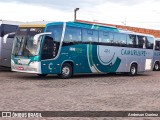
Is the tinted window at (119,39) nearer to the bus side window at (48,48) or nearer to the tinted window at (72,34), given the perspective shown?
the tinted window at (72,34)

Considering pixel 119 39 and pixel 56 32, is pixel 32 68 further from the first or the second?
pixel 119 39

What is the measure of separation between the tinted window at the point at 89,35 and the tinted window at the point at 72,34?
17.4 inches

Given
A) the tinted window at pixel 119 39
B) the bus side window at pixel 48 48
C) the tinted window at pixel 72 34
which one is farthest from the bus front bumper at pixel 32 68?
the tinted window at pixel 119 39

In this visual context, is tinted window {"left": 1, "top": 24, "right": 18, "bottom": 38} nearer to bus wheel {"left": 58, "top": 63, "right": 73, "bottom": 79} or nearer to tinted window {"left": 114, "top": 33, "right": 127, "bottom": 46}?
bus wheel {"left": 58, "top": 63, "right": 73, "bottom": 79}

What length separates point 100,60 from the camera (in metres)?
22.2

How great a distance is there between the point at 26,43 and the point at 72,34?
8.55 feet

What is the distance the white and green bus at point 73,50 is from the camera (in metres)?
18.5

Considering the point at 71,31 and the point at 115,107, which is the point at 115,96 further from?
the point at 71,31

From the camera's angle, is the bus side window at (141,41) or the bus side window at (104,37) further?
the bus side window at (141,41)

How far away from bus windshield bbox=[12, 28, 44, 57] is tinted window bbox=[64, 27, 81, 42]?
5.36 ft

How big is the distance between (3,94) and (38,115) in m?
4.15

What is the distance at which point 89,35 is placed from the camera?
21234mm

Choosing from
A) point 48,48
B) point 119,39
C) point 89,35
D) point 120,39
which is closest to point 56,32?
point 48,48

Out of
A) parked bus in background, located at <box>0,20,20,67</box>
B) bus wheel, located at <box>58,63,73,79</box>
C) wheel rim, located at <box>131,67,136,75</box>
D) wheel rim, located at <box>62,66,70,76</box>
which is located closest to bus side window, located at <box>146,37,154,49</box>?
wheel rim, located at <box>131,67,136,75</box>
